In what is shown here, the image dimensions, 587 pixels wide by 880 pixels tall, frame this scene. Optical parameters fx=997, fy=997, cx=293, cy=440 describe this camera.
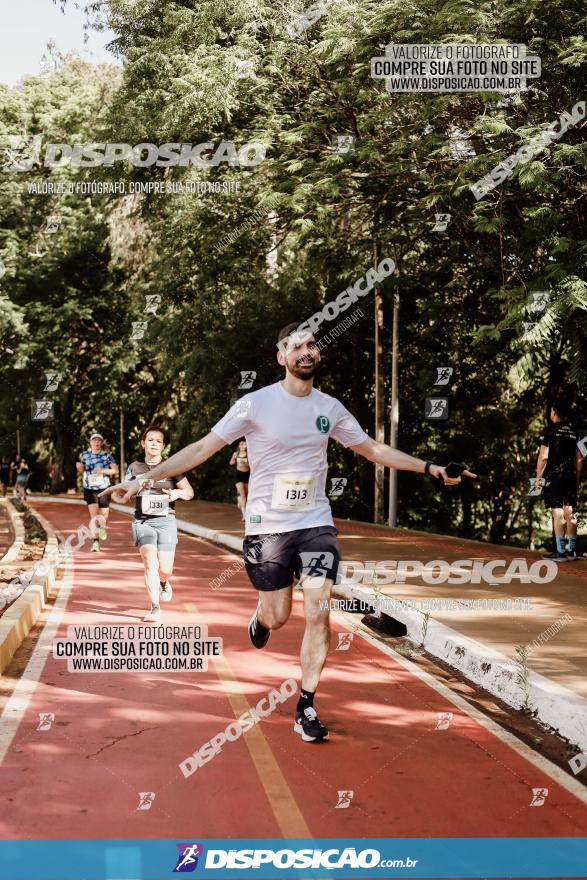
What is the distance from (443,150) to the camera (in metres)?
13.1

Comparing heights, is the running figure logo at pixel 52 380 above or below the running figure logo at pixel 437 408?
above

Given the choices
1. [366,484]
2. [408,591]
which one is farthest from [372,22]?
[366,484]

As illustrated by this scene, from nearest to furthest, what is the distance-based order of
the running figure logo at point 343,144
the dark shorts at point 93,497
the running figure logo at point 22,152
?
1. the running figure logo at point 343,144
2. the dark shorts at point 93,497
3. the running figure logo at point 22,152

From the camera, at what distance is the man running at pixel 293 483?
595cm

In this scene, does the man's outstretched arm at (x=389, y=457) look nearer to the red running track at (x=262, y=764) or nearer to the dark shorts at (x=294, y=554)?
the dark shorts at (x=294, y=554)

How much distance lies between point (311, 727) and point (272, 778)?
711 mm

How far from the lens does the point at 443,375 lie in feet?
76.8

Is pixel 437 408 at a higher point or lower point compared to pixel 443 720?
higher

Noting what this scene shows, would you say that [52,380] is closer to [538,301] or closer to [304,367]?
[538,301]

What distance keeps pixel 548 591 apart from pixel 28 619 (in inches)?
224

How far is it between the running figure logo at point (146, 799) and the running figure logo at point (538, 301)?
344 inches

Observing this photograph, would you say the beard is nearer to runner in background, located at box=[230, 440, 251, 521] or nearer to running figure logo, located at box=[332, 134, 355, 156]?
running figure logo, located at box=[332, 134, 355, 156]

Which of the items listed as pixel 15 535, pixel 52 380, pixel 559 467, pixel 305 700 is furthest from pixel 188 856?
pixel 52 380

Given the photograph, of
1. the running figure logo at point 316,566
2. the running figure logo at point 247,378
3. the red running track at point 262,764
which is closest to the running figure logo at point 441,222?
the red running track at point 262,764
